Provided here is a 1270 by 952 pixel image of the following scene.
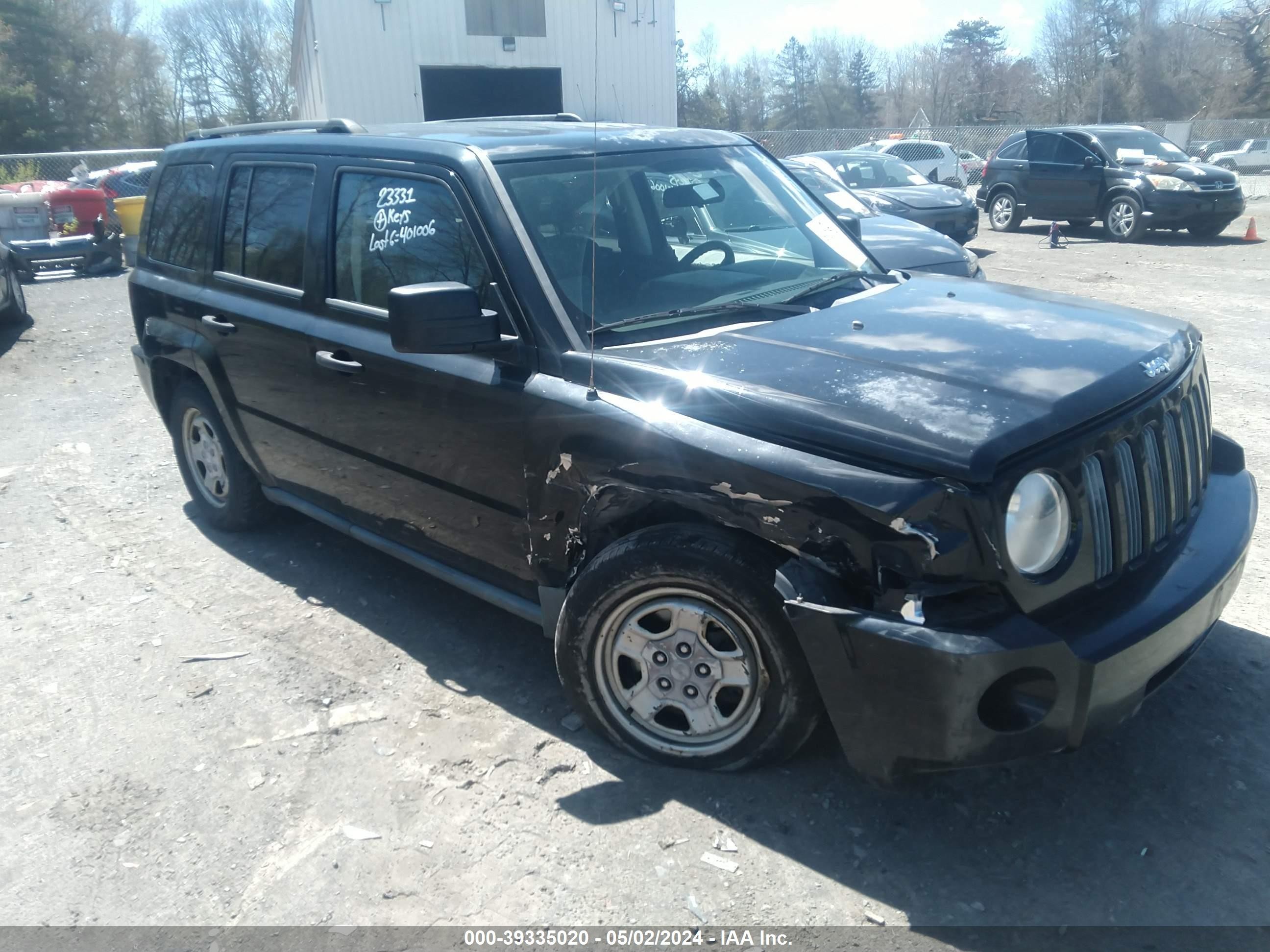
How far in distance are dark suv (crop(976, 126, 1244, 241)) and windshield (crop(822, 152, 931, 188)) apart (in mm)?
2922

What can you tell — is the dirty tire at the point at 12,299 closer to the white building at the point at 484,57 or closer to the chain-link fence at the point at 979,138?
the white building at the point at 484,57

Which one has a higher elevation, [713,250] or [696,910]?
[713,250]

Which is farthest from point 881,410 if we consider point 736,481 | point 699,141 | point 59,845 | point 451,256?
point 59,845

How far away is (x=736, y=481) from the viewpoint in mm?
2793

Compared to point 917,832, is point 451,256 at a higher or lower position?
higher

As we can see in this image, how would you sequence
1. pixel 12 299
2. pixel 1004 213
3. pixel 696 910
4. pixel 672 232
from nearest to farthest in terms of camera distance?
pixel 696 910
pixel 672 232
pixel 12 299
pixel 1004 213

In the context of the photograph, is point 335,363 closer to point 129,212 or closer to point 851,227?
point 851,227

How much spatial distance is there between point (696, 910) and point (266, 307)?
10.3 feet

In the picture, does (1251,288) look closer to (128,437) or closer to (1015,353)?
(1015,353)

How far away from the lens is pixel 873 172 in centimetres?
1553

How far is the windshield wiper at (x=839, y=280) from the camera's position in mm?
3744

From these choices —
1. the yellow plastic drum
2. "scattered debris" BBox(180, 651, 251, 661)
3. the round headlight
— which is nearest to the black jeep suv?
the round headlight

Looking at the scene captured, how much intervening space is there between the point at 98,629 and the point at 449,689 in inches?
70.2

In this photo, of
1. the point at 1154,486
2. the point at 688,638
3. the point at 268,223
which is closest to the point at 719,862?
the point at 688,638
